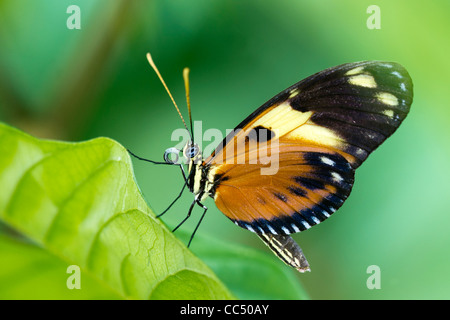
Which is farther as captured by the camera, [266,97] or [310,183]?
[266,97]

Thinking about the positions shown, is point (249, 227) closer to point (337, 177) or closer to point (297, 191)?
point (297, 191)

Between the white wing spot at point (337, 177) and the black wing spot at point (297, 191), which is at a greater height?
the white wing spot at point (337, 177)

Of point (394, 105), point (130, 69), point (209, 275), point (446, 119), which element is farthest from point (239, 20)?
point (209, 275)

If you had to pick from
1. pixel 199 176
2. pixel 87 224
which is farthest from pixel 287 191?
pixel 87 224

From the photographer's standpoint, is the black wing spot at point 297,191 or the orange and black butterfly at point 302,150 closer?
the orange and black butterfly at point 302,150

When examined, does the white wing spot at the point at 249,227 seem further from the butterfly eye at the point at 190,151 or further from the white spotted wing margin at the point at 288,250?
the butterfly eye at the point at 190,151

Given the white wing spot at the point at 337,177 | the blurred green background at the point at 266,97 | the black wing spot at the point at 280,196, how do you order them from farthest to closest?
the blurred green background at the point at 266,97 < the black wing spot at the point at 280,196 < the white wing spot at the point at 337,177

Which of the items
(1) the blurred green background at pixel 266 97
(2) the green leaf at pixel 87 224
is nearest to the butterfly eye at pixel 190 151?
(2) the green leaf at pixel 87 224
